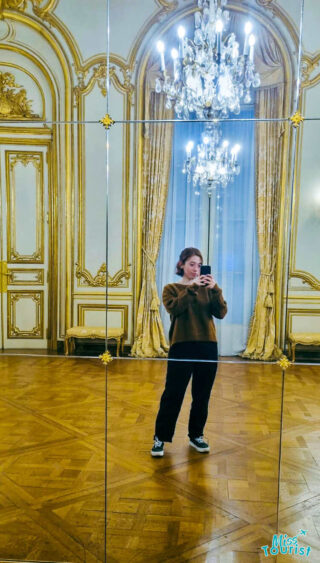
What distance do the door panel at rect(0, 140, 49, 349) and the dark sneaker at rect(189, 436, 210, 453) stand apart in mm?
616

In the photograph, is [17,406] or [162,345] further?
[17,406]

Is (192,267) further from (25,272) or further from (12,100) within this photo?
(12,100)

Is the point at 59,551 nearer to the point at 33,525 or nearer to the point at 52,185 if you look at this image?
the point at 33,525

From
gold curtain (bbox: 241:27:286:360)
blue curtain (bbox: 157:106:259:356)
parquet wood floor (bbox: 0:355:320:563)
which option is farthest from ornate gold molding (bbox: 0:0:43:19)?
parquet wood floor (bbox: 0:355:320:563)

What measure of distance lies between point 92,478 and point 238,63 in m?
1.58

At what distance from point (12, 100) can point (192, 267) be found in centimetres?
84

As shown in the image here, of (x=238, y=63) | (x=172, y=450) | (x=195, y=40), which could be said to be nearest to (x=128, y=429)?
(x=172, y=450)

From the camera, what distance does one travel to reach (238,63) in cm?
171

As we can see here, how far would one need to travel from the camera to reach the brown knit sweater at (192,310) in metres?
1.42

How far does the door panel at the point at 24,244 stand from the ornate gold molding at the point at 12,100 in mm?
109

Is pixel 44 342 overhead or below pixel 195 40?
below

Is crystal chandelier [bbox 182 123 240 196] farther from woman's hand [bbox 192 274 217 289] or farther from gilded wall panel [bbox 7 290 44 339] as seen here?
gilded wall panel [bbox 7 290 44 339]

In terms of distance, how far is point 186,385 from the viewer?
157 centimetres

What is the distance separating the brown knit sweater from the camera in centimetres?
142
